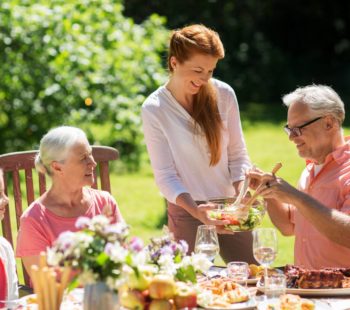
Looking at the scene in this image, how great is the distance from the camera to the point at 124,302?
338 centimetres

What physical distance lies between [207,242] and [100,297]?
2.95 feet

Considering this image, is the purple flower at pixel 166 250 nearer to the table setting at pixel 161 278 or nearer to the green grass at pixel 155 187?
the table setting at pixel 161 278

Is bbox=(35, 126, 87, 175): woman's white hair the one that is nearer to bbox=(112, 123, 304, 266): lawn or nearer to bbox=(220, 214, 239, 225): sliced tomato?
bbox=(220, 214, 239, 225): sliced tomato

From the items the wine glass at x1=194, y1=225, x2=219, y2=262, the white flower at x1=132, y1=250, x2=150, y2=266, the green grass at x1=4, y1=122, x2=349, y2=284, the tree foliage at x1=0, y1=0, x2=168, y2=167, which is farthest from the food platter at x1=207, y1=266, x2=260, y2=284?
the tree foliage at x1=0, y1=0, x2=168, y2=167

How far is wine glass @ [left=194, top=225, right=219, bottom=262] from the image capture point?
3984 millimetres

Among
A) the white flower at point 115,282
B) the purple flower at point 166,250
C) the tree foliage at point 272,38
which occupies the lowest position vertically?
the white flower at point 115,282

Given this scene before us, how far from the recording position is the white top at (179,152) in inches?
191

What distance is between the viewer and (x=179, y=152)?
4.88 meters

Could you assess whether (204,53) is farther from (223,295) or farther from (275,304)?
(275,304)

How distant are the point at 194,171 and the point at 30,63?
5.59 m

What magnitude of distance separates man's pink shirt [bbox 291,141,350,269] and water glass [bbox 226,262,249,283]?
0.56 meters

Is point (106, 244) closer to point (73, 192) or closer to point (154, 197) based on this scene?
point (73, 192)

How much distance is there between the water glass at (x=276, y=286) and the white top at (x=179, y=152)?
1289mm

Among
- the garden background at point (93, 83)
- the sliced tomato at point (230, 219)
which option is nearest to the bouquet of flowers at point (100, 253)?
the sliced tomato at point (230, 219)
